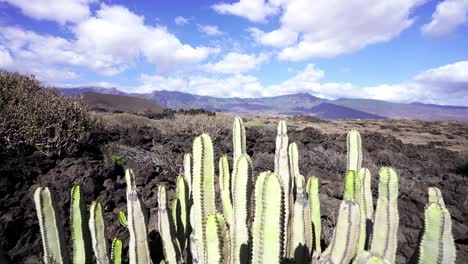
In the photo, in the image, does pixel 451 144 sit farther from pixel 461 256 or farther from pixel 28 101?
pixel 28 101

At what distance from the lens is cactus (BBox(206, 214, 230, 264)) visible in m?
1.90

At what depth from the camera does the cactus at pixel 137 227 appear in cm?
245

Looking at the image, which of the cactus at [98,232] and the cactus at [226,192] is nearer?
the cactus at [98,232]

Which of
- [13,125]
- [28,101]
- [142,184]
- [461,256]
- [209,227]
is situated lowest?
[461,256]

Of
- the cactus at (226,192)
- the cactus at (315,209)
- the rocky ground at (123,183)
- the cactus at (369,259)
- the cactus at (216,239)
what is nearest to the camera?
the cactus at (369,259)

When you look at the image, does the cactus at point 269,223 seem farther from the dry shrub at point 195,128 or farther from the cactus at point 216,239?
the dry shrub at point 195,128

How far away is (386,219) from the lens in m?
2.62

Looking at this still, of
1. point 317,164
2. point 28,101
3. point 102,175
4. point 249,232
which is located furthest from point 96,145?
point 249,232

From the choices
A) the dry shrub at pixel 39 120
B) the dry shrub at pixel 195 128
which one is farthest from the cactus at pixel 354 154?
the dry shrub at pixel 195 128

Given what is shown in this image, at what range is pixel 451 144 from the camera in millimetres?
15586

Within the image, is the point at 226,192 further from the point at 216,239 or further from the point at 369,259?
the point at 369,259

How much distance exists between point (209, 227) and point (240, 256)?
509 millimetres

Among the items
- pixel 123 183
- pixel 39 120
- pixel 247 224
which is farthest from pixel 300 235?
pixel 39 120

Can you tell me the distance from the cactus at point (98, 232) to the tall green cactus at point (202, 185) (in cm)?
72
